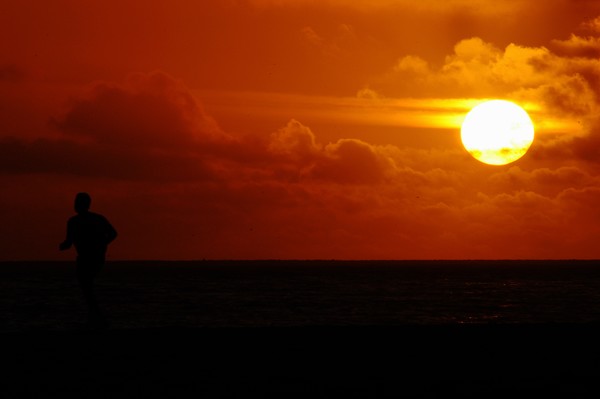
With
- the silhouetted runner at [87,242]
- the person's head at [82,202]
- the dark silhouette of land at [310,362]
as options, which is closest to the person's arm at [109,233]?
the silhouetted runner at [87,242]

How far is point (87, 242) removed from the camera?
13719 mm

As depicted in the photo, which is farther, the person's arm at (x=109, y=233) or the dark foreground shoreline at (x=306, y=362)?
the person's arm at (x=109, y=233)

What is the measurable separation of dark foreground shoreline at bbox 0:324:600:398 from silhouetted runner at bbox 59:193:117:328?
1.39 m

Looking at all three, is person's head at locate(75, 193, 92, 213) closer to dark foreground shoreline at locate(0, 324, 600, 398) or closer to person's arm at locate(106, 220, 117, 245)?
person's arm at locate(106, 220, 117, 245)

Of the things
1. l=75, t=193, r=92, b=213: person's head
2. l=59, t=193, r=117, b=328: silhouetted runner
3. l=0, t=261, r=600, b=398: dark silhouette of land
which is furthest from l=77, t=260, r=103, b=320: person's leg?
l=0, t=261, r=600, b=398: dark silhouette of land

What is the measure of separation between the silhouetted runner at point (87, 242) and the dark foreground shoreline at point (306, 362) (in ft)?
4.55

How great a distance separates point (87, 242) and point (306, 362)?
18.3 ft

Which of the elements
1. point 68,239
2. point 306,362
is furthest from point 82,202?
point 306,362

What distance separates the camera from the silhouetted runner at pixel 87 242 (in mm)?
13578

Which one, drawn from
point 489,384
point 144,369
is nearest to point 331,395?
point 489,384

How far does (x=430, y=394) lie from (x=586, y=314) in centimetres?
3947

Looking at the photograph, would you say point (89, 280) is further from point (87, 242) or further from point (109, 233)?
point (109, 233)

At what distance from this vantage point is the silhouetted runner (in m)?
13.6

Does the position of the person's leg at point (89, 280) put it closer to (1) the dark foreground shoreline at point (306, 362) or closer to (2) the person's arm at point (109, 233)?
(2) the person's arm at point (109, 233)
